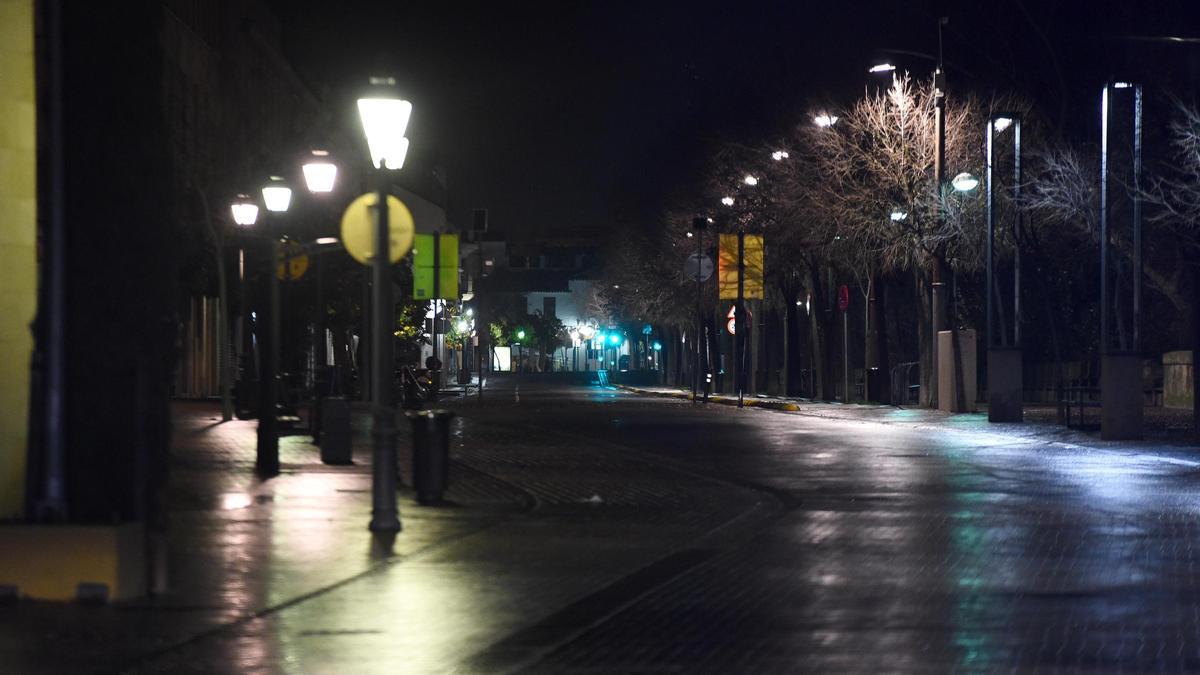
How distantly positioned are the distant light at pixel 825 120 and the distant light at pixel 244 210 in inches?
921

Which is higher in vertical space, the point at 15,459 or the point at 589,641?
the point at 15,459

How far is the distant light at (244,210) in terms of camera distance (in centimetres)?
3053

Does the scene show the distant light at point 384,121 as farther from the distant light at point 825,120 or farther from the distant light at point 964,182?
the distant light at point 825,120

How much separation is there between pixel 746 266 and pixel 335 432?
32905mm

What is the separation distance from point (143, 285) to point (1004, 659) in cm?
556

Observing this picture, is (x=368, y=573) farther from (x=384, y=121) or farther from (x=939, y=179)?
(x=939, y=179)

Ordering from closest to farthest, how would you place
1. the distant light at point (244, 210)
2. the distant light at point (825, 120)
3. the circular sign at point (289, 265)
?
the circular sign at point (289, 265) < the distant light at point (244, 210) < the distant light at point (825, 120)

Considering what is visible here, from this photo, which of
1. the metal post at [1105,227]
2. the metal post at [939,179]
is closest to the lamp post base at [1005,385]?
the metal post at [939,179]

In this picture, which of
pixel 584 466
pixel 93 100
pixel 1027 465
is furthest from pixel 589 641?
pixel 1027 465

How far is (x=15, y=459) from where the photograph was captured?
11.3 metres

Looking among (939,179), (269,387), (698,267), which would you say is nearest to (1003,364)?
(939,179)

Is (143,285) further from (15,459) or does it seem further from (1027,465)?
(1027,465)

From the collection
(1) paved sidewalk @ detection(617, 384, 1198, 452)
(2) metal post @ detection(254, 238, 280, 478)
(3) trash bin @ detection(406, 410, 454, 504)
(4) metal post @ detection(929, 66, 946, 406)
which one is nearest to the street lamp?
(3) trash bin @ detection(406, 410, 454, 504)

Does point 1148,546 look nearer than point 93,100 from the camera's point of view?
No
